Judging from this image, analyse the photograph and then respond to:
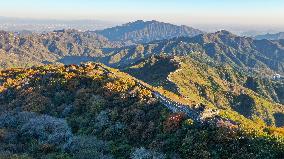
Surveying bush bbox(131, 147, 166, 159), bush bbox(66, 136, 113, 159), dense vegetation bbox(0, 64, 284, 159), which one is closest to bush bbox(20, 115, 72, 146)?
dense vegetation bbox(0, 64, 284, 159)

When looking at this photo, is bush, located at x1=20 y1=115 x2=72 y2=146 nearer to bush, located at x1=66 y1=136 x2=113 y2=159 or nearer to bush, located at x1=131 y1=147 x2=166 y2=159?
bush, located at x1=66 y1=136 x2=113 y2=159

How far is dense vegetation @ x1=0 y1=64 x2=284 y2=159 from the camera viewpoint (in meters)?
48.9

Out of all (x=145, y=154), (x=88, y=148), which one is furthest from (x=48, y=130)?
(x=145, y=154)

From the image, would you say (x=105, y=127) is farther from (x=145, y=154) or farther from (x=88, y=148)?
(x=145, y=154)

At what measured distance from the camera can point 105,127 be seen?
66250 millimetres

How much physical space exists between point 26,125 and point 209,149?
36337 mm

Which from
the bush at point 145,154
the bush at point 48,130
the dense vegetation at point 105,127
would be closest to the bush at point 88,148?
the dense vegetation at point 105,127

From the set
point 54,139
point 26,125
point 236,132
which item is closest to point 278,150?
point 236,132

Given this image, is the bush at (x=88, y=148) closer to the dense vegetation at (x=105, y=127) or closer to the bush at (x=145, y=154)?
the dense vegetation at (x=105, y=127)

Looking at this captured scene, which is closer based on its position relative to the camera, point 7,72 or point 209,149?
point 209,149

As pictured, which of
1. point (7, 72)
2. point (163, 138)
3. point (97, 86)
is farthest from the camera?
point (7, 72)

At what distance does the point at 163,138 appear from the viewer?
5544 cm

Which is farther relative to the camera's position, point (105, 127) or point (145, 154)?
point (105, 127)

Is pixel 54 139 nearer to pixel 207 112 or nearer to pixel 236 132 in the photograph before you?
pixel 207 112
